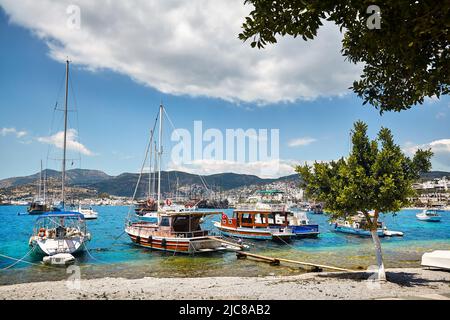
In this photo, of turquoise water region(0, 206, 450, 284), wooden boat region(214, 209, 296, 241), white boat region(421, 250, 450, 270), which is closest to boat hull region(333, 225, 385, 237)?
turquoise water region(0, 206, 450, 284)

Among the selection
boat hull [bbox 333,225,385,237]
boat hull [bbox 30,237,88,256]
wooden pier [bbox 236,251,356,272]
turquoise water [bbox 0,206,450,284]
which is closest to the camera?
wooden pier [bbox 236,251,356,272]

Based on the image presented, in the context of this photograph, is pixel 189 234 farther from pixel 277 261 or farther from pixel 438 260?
pixel 438 260

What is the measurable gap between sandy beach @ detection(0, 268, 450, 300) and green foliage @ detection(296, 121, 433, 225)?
3.53 metres

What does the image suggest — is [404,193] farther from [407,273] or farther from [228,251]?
[228,251]

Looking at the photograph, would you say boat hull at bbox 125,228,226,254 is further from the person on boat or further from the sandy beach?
the sandy beach

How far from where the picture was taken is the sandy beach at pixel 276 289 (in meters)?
12.7

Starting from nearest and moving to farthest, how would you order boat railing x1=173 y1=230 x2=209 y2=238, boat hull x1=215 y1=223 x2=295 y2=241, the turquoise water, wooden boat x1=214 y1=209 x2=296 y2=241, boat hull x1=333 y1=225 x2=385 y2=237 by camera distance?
the turquoise water → boat railing x1=173 y1=230 x2=209 y2=238 → boat hull x1=215 y1=223 x2=295 y2=241 → wooden boat x1=214 y1=209 x2=296 y2=241 → boat hull x1=333 y1=225 x2=385 y2=237

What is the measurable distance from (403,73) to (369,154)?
26.5ft

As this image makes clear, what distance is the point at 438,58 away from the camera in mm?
6918

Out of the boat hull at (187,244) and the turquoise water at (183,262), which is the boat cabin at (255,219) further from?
the boat hull at (187,244)

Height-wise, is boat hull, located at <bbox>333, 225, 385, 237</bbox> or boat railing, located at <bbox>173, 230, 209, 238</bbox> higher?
boat railing, located at <bbox>173, 230, 209, 238</bbox>

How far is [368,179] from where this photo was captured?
14258 mm

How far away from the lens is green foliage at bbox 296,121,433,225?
46.9 ft
